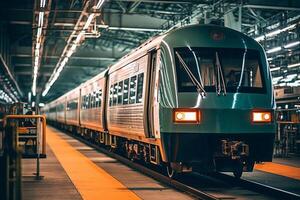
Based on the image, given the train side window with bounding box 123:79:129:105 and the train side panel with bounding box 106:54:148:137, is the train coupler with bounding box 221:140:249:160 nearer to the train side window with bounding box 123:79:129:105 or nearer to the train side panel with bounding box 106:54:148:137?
the train side panel with bounding box 106:54:148:137

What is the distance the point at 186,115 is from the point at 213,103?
53cm

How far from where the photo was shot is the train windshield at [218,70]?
10.0m

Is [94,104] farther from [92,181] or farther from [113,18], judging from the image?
[92,181]

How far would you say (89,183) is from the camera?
10680mm

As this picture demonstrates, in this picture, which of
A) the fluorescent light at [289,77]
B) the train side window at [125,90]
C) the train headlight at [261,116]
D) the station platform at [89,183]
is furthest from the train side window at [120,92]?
the fluorescent light at [289,77]

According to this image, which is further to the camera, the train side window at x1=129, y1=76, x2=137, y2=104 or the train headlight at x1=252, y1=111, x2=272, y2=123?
the train side window at x1=129, y1=76, x2=137, y2=104

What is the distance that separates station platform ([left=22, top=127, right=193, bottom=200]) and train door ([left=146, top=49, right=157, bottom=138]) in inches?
42.6

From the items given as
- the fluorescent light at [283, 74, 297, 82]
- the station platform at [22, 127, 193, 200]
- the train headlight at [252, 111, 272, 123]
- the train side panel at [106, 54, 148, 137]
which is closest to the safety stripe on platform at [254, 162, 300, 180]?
the train headlight at [252, 111, 272, 123]

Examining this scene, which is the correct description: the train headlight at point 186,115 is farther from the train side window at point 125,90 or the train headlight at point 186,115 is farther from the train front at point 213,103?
the train side window at point 125,90

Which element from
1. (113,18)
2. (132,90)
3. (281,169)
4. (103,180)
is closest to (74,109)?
(113,18)

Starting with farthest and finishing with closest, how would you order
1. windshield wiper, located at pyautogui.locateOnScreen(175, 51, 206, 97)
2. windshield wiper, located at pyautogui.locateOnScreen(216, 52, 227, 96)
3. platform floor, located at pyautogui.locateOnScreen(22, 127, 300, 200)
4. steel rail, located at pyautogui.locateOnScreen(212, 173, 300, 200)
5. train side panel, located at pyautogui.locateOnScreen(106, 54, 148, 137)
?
train side panel, located at pyautogui.locateOnScreen(106, 54, 148, 137) → windshield wiper, located at pyautogui.locateOnScreen(216, 52, 227, 96) → windshield wiper, located at pyautogui.locateOnScreen(175, 51, 206, 97) → platform floor, located at pyautogui.locateOnScreen(22, 127, 300, 200) → steel rail, located at pyautogui.locateOnScreen(212, 173, 300, 200)

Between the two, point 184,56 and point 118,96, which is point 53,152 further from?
point 184,56

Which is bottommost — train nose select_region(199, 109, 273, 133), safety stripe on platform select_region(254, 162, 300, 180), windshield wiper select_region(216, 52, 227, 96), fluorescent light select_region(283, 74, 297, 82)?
safety stripe on platform select_region(254, 162, 300, 180)

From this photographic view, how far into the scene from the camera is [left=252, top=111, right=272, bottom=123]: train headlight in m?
9.95
